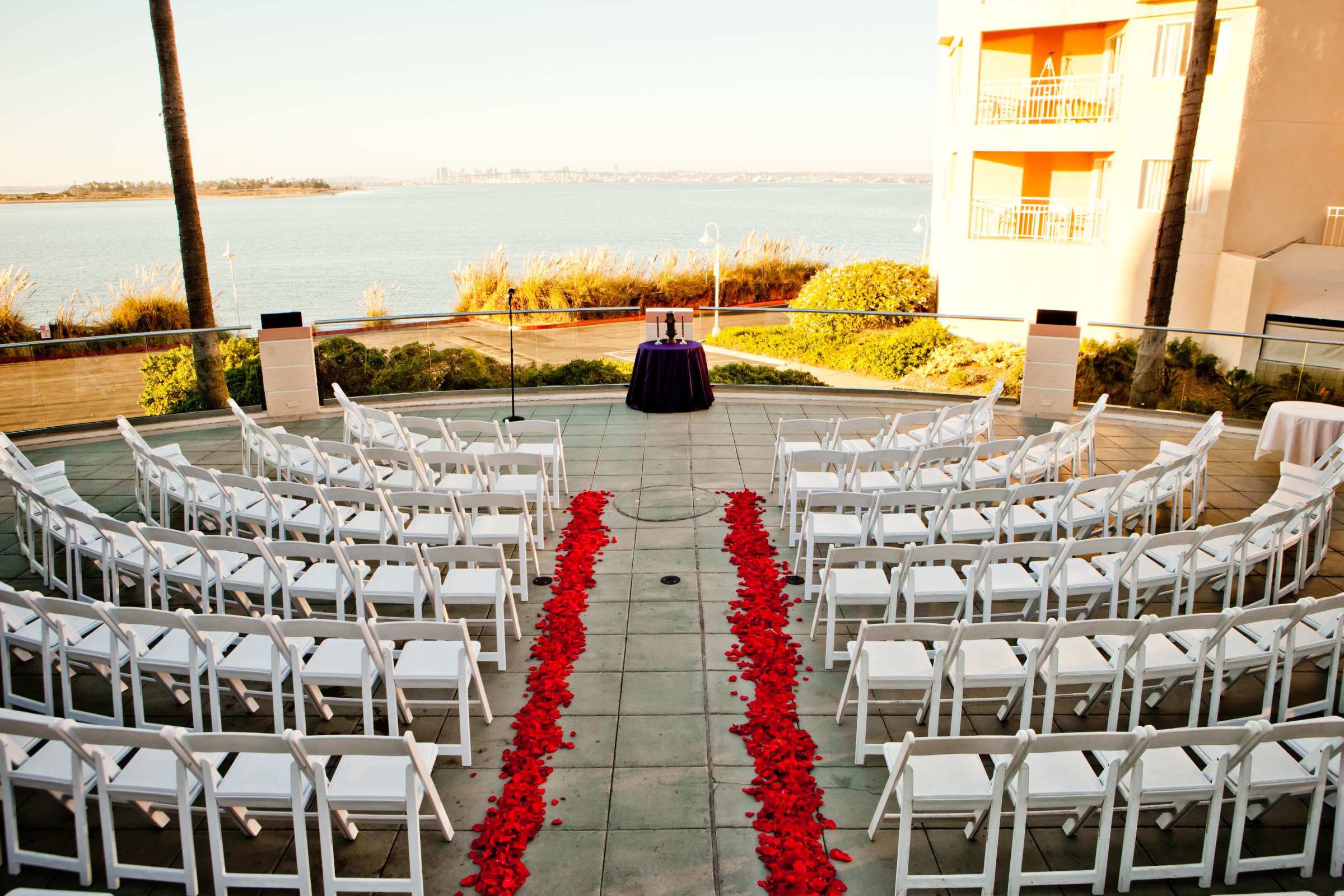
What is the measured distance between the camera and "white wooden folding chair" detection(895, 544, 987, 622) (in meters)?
4.71

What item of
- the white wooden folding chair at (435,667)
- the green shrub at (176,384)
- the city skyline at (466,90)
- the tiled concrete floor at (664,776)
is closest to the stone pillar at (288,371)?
the green shrub at (176,384)

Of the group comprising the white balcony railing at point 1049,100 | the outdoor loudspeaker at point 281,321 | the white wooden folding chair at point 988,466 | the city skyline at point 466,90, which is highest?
the city skyline at point 466,90

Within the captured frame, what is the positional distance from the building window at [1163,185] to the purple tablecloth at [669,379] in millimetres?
13688

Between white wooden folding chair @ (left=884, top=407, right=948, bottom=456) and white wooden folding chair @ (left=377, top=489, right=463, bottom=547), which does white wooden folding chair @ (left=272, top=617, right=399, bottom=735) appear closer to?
white wooden folding chair @ (left=377, top=489, right=463, bottom=547)

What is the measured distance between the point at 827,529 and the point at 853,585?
41.9 inches

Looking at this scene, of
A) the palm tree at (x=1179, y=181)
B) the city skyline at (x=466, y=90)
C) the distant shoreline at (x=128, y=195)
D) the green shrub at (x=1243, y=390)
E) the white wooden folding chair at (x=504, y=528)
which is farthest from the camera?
the distant shoreline at (x=128, y=195)

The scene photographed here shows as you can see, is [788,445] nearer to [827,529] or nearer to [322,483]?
[827,529]

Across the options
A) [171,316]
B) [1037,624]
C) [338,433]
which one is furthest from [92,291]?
[1037,624]

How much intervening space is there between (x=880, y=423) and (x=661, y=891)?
17.8 feet

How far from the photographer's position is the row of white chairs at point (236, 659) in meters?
3.95

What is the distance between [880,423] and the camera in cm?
817

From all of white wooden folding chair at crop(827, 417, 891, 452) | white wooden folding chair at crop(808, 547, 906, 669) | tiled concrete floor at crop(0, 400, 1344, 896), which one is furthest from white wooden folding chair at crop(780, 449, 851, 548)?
A: white wooden folding chair at crop(808, 547, 906, 669)

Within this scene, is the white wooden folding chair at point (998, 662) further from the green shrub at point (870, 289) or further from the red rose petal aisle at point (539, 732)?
the green shrub at point (870, 289)

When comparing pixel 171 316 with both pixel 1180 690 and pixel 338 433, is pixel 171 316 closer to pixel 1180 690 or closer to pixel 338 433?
pixel 338 433
